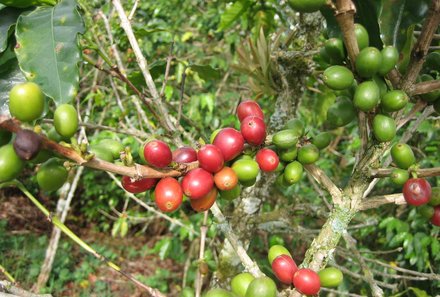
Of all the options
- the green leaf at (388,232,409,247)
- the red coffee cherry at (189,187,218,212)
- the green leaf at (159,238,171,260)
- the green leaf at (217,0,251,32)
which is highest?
the red coffee cherry at (189,187,218,212)

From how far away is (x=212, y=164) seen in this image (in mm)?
1087

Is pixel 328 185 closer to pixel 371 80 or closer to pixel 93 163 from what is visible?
pixel 371 80

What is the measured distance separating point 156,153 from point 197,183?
5.7 inches

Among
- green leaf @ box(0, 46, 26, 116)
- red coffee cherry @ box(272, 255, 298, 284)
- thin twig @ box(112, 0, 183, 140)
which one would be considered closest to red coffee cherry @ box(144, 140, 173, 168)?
red coffee cherry @ box(272, 255, 298, 284)

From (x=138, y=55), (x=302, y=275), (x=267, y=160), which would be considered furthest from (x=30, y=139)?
(x=138, y=55)

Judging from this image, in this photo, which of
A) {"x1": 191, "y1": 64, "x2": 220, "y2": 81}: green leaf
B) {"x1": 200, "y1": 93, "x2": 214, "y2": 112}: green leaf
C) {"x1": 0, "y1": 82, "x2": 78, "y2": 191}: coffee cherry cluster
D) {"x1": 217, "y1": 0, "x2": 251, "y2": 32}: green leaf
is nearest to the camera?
{"x1": 0, "y1": 82, "x2": 78, "y2": 191}: coffee cherry cluster

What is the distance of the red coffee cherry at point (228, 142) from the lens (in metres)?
1.15

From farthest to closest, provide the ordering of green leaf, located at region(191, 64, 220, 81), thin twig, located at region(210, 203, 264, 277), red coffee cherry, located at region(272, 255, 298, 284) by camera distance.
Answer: green leaf, located at region(191, 64, 220, 81) → thin twig, located at region(210, 203, 264, 277) → red coffee cherry, located at region(272, 255, 298, 284)

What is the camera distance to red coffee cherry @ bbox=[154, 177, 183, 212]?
103 centimetres

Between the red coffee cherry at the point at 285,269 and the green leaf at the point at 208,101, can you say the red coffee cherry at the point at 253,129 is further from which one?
the green leaf at the point at 208,101

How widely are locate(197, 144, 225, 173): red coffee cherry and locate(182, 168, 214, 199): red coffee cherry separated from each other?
18 millimetres

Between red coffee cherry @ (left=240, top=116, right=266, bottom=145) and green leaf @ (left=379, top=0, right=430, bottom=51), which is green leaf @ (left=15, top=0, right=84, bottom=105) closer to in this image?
red coffee cherry @ (left=240, top=116, right=266, bottom=145)

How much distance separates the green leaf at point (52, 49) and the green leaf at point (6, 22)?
4.1 inches

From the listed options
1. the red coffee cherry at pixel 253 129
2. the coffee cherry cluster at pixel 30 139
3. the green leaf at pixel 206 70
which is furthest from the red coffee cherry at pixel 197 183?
the green leaf at pixel 206 70
